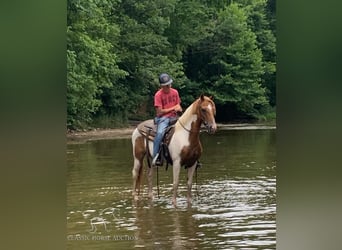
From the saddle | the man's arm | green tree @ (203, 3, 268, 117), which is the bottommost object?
the saddle

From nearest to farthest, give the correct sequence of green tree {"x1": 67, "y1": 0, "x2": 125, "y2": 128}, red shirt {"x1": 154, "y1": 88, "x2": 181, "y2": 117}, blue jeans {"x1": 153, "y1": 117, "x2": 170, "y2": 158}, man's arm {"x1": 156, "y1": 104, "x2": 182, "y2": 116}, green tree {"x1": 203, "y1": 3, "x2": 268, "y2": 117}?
green tree {"x1": 203, "y1": 3, "x2": 268, "y2": 117} → green tree {"x1": 67, "y1": 0, "x2": 125, "y2": 128} → red shirt {"x1": 154, "y1": 88, "x2": 181, "y2": 117} → man's arm {"x1": 156, "y1": 104, "x2": 182, "y2": 116} → blue jeans {"x1": 153, "y1": 117, "x2": 170, "y2": 158}

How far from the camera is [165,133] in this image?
3.05 m

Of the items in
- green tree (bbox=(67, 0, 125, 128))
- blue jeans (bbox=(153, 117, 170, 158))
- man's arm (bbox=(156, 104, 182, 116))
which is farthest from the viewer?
blue jeans (bbox=(153, 117, 170, 158))

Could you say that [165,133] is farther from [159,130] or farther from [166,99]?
[166,99]

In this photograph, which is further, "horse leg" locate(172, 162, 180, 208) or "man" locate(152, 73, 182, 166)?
"horse leg" locate(172, 162, 180, 208)

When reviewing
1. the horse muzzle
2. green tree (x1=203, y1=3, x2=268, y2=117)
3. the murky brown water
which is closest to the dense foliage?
green tree (x1=203, y1=3, x2=268, y2=117)

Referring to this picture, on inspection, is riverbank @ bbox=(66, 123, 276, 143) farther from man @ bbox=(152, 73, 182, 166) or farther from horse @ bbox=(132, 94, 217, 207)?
man @ bbox=(152, 73, 182, 166)

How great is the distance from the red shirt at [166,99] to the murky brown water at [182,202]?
0.29 m

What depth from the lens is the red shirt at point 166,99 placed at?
2756 millimetres

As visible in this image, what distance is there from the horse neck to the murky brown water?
0.26 feet

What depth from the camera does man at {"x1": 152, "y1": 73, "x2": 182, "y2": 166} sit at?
2.73 metres
